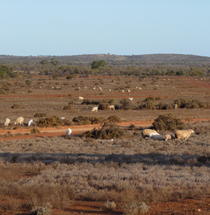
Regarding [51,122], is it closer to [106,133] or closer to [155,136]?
[106,133]

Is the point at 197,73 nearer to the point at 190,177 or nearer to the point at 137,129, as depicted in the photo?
the point at 137,129

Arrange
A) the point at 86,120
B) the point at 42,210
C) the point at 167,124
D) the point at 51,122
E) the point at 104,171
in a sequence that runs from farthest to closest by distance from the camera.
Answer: the point at 86,120 < the point at 51,122 < the point at 167,124 < the point at 104,171 < the point at 42,210

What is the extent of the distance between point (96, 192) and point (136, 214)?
1798mm

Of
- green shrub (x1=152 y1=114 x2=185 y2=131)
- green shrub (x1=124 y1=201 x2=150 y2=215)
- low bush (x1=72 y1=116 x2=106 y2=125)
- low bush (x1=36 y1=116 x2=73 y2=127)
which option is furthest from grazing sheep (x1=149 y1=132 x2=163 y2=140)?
green shrub (x1=124 y1=201 x2=150 y2=215)

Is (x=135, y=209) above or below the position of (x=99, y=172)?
above

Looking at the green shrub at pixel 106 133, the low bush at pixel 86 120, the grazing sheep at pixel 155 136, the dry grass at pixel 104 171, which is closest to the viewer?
the dry grass at pixel 104 171

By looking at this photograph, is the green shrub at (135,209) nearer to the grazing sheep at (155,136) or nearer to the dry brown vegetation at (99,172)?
the dry brown vegetation at (99,172)

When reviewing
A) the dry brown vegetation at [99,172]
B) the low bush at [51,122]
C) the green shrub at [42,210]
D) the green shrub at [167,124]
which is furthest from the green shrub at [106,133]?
the green shrub at [42,210]

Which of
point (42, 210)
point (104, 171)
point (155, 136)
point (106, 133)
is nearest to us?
A: point (42, 210)

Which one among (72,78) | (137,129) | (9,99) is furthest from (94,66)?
(137,129)

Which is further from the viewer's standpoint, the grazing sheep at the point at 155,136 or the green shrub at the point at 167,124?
the green shrub at the point at 167,124

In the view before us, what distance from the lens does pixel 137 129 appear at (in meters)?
21.5

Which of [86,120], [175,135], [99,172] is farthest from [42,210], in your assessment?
[86,120]

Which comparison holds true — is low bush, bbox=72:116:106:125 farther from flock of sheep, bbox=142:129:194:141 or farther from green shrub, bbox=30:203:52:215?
green shrub, bbox=30:203:52:215
